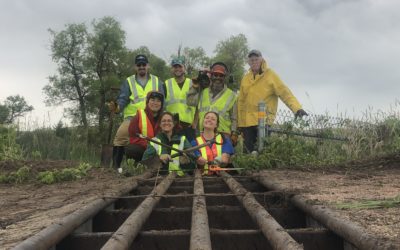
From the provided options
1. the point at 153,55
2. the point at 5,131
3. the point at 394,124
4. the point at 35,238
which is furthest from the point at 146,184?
the point at 153,55

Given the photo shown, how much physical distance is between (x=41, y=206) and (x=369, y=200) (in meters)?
2.64

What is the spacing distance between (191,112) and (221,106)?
49 cm

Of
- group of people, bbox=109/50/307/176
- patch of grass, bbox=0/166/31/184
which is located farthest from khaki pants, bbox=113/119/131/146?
patch of grass, bbox=0/166/31/184

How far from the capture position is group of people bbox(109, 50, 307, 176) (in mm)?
6656

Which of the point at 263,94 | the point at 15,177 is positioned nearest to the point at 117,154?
the point at 15,177

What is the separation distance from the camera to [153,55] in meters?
43.6

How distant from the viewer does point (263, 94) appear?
8453 mm

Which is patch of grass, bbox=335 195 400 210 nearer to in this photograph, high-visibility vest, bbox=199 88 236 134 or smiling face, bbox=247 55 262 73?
high-visibility vest, bbox=199 88 236 134

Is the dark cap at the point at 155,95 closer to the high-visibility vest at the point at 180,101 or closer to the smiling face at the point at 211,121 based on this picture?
the high-visibility vest at the point at 180,101

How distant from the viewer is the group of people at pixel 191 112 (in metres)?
6.66

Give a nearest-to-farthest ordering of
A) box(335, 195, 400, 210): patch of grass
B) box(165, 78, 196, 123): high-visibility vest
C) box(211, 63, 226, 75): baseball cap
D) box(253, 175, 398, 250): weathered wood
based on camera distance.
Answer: box(253, 175, 398, 250): weathered wood → box(335, 195, 400, 210): patch of grass → box(211, 63, 226, 75): baseball cap → box(165, 78, 196, 123): high-visibility vest

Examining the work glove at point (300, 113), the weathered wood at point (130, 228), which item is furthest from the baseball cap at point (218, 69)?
the weathered wood at point (130, 228)

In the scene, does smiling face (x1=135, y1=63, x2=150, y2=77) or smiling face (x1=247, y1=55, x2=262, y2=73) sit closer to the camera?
smiling face (x1=135, y1=63, x2=150, y2=77)

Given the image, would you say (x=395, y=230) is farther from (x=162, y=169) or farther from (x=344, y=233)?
(x=162, y=169)
